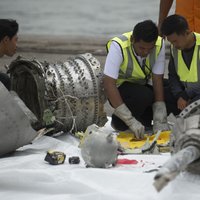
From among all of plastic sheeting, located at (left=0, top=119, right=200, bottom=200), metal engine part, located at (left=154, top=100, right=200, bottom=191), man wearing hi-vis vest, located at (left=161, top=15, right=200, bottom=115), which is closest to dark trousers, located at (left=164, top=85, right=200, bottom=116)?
man wearing hi-vis vest, located at (left=161, top=15, right=200, bottom=115)

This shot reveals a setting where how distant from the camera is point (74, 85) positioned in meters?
2.62

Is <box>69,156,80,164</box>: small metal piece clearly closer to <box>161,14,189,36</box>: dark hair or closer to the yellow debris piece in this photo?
the yellow debris piece

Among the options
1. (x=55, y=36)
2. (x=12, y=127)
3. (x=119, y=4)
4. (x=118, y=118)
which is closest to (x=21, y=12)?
(x=55, y=36)

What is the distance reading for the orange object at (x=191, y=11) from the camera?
297cm

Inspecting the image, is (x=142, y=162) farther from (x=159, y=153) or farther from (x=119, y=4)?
(x=119, y=4)

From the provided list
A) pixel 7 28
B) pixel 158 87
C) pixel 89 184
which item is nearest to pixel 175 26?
pixel 158 87

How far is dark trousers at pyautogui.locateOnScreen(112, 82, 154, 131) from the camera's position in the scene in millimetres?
2773

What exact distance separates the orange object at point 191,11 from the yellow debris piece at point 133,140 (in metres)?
0.69

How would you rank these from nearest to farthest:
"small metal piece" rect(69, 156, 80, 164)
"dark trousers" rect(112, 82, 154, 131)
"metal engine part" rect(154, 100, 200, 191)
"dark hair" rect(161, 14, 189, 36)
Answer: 1. "metal engine part" rect(154, 100, 200, 191)
2. "small metal piece" rect(69, 156, 80, 164)
3. "dark hair" rect(161, 14, 189, 36)
4. "dark trousers" rect(112, 82, 154, 131)

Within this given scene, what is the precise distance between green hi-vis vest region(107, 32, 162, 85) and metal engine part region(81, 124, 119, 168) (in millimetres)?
753

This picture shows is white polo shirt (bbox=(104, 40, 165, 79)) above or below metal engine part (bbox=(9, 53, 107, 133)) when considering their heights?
above

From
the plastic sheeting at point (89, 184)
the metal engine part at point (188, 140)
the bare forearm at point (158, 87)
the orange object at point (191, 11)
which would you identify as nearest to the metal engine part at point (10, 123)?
the plastic sheeting at point (89, 184)

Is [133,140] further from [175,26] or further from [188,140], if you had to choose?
[188,140]

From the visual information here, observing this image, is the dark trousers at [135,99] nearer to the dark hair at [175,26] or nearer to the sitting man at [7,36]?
the dark hair at [175,26]
